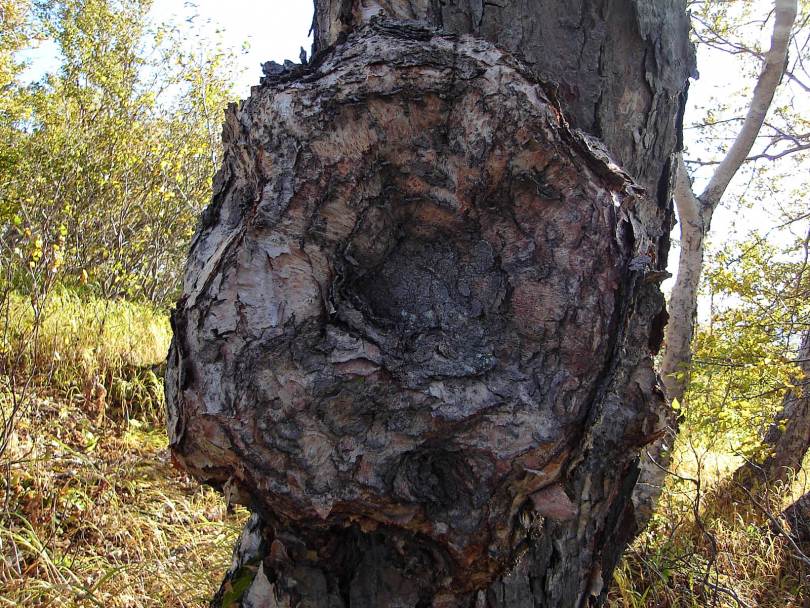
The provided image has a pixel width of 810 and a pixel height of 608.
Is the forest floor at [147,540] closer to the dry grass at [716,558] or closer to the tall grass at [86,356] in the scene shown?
the dry grass at [716,558]

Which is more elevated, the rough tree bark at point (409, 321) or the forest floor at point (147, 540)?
the rough tree bark at point (409, 321)

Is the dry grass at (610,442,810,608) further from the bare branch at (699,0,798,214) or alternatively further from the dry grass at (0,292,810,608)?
the bare branch at (699,0,798,214)

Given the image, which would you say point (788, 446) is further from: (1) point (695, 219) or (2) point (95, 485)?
(2) point (95, 485)

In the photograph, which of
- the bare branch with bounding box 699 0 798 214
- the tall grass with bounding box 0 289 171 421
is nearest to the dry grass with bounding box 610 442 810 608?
the bare branch with bounding box 699 0 798 214

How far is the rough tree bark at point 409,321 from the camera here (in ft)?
2.89

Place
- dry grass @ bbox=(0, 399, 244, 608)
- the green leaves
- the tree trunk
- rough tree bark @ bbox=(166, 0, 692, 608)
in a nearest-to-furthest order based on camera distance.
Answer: rough tree bark @ bbox=(166, 0, 692, 608)
dry grass @ bbox=(0, 399, 244, 608)
the tree trunk
the green leaves

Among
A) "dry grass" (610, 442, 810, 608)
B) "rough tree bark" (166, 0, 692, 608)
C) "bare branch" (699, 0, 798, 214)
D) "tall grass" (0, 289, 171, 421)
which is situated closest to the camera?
"rough tree bark" (166, 0, 692, 608)

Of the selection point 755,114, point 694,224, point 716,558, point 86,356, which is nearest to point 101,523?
point 86,356

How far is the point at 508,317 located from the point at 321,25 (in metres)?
0.78

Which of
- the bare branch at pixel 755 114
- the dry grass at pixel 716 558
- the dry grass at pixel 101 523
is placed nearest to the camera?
the dry grass at pixel 101 523

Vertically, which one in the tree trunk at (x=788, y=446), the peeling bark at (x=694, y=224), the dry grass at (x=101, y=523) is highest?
the peeling bark at (x=694, y=224)

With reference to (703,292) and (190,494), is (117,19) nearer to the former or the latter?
(190,494)

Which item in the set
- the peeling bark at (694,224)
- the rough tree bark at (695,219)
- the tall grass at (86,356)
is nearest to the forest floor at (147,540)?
the tall grass at (86,356)

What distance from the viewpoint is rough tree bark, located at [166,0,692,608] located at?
0.88 metres
